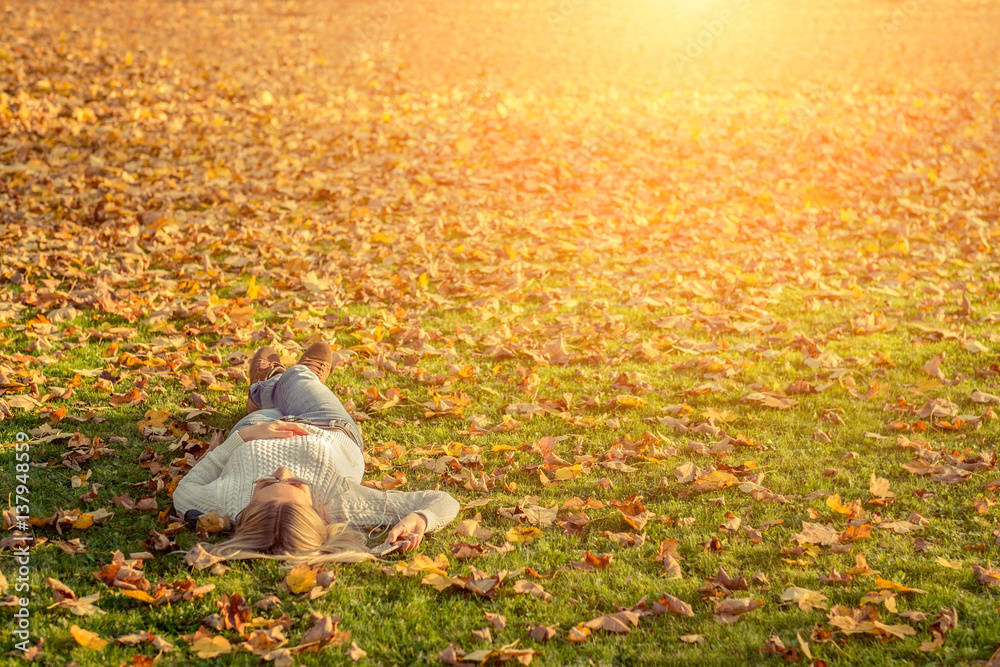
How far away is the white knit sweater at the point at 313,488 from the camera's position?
446 cm

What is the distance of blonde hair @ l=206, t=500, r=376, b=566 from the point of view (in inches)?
161

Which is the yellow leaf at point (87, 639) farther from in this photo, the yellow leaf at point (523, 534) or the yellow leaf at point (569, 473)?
the yellow leaf at point (569, 473)

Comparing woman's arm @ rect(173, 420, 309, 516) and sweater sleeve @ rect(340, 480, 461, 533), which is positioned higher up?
woman's arm @ rect(173, 420, 309, 516)

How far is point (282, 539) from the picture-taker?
4.10m

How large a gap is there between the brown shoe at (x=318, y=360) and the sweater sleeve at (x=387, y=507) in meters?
1.33

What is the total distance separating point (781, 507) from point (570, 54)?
16408mm

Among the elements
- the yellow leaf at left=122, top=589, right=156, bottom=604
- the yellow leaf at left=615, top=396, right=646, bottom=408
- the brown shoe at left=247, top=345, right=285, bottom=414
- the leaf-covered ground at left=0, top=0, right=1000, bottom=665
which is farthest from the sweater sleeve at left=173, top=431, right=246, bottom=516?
the yellow leaf at left=615, top=396, right=646, bottom=408

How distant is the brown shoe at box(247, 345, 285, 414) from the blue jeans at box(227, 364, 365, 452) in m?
0.07

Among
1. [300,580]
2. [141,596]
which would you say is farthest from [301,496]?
[141,596]

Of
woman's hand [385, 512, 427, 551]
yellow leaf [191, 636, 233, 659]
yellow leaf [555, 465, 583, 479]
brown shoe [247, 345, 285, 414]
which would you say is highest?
brown shoe [247, 345, 285, 414]

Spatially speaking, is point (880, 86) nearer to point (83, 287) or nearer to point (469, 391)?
point (469, 391)

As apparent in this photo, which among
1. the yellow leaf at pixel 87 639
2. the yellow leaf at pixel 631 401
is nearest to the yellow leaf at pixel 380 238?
the yellow leaf at pixel 631 401

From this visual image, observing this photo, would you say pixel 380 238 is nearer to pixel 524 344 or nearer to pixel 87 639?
pixel 524 344

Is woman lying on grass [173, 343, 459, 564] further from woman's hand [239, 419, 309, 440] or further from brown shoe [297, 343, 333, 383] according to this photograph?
brown shoe [297, 343, 333, 383]
